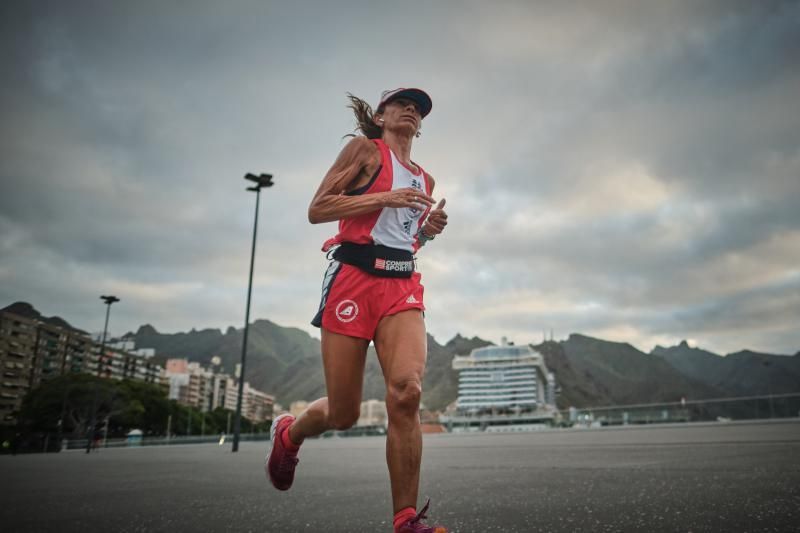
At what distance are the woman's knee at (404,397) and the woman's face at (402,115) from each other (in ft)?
5.11

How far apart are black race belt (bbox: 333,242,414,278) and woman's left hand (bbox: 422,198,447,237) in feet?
1.62

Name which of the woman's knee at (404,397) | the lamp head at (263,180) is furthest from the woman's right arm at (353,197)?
the lamp head at (263,180)

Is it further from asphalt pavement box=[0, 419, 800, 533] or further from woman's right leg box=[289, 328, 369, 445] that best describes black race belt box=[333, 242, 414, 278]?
asphalt pavement box=[0, 419, 800, 533]

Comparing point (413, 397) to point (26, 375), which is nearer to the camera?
point (413, 397)

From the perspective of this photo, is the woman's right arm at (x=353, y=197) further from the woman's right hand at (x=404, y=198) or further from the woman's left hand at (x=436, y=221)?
the woman's left hand at (x=436, y=221)

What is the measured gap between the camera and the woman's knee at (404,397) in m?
2.61

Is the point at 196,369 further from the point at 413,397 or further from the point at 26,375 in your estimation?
the point at 413,397

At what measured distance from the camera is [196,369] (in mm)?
169750

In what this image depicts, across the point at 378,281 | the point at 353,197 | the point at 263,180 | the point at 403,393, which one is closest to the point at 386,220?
the point at 353,197

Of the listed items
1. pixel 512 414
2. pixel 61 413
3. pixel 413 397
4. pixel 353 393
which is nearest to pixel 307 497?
pixel 353 393

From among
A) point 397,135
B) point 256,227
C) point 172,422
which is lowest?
point 172,422

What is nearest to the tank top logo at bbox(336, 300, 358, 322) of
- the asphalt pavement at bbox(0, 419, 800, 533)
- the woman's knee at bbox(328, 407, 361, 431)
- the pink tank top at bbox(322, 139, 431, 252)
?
the pink tank top at bbox(322, 139, 431, 252)

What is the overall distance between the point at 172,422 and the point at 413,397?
89.8 meters

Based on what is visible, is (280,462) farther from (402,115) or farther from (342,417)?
(402,115)
